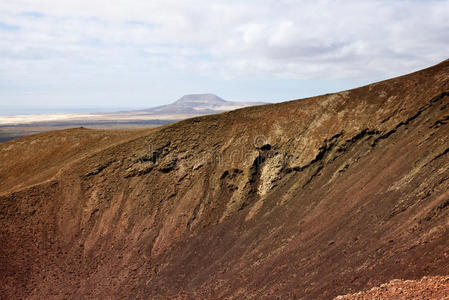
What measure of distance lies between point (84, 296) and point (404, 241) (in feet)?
78.6

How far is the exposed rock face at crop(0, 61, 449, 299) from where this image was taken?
827 inches

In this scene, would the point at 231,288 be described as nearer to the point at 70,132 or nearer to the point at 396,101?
the point at 396,101

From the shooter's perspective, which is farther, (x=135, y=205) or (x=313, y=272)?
(x=135, y=205)

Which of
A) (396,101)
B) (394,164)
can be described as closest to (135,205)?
(394,164)

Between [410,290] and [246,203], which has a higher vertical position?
[410,290]

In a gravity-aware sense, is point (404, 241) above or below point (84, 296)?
above

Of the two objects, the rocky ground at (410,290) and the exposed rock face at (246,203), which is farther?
the exposed rock face at (246,203)

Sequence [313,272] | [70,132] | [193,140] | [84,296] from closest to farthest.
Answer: [313,272], [84,296], [193,140], [70,132]

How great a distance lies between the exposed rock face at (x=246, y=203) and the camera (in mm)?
21016

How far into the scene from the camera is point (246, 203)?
31.8m

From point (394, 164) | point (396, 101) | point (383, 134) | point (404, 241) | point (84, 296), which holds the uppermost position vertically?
point (396, 101)

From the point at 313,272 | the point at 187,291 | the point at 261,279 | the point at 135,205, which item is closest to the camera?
the point at 313,272

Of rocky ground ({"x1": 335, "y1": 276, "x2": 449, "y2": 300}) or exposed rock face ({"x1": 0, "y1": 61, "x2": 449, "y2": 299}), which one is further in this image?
exposed rock face ({"x1": 0, "y1": 61, "x2": 449, "y2": 299})

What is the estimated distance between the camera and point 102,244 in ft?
104
